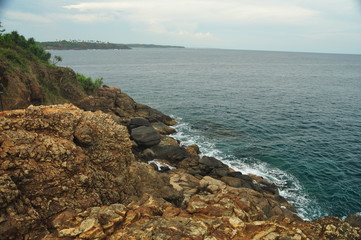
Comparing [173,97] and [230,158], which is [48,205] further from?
[173,97]

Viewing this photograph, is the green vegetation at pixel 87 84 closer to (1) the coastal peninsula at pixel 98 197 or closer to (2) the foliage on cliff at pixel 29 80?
(2) the foliage on cliff at pixel 29 80

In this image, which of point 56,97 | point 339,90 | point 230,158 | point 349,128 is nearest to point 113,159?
point 230,158

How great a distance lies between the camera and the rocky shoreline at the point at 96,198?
1370 centimetres

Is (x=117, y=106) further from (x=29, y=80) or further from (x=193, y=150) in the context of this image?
(x=193, y=150)

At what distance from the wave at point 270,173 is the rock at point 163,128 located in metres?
1.48

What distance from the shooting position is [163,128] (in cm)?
5488

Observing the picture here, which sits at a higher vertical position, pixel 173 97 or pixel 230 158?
pixel 173 97

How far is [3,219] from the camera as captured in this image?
14.2 m

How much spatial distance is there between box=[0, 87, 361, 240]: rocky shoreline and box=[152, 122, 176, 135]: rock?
26.3 meters

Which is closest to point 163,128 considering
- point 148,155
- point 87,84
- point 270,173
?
point 148,155

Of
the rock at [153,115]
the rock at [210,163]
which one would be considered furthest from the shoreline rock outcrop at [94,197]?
the rock at [153,115]

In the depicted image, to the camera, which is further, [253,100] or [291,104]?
[253,100]

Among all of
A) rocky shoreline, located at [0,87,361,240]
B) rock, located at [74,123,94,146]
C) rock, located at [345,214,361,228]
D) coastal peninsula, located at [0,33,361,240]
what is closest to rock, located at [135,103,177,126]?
coastal peninsula, located at [0,33,361,240]

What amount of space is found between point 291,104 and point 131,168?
233 feet
